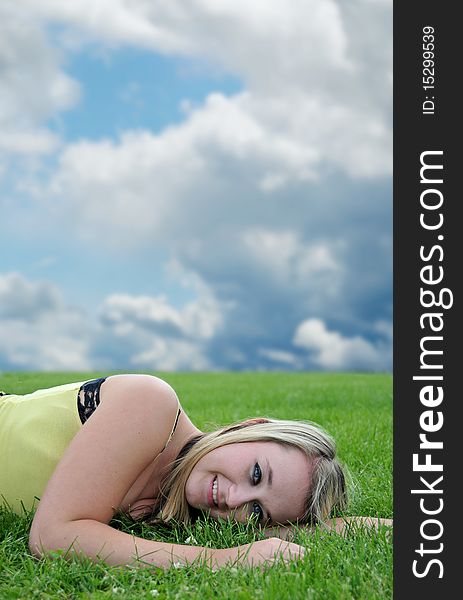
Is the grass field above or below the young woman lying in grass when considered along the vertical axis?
below

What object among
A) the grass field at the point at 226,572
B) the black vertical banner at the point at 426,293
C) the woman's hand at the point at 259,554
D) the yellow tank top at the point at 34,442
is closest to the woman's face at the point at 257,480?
the grass field at the point at 226,572

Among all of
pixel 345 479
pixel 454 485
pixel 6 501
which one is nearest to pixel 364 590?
pixel 454 485

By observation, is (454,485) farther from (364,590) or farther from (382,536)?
(382,536)

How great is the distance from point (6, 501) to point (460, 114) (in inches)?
117

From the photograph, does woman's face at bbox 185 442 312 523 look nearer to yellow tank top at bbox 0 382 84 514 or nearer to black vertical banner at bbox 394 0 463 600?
yellow tank top at bbox 0 382 84 514

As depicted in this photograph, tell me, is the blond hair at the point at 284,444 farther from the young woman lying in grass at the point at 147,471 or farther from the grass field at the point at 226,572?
the grass field at the point at 226,572

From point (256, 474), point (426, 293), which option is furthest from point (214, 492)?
point (426, 293)

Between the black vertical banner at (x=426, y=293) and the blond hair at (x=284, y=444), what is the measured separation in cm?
106

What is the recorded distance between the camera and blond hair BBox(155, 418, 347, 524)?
3699mm

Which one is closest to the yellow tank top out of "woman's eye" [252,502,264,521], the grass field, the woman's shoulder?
the grass field

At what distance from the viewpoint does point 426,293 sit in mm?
2684

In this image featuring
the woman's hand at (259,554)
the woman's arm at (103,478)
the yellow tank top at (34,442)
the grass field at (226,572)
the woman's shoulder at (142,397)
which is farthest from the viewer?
the yellow tank top at (34,442)

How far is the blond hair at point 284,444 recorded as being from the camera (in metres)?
3.70

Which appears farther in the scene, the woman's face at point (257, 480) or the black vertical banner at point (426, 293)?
the woman's face at point (257, 480)
